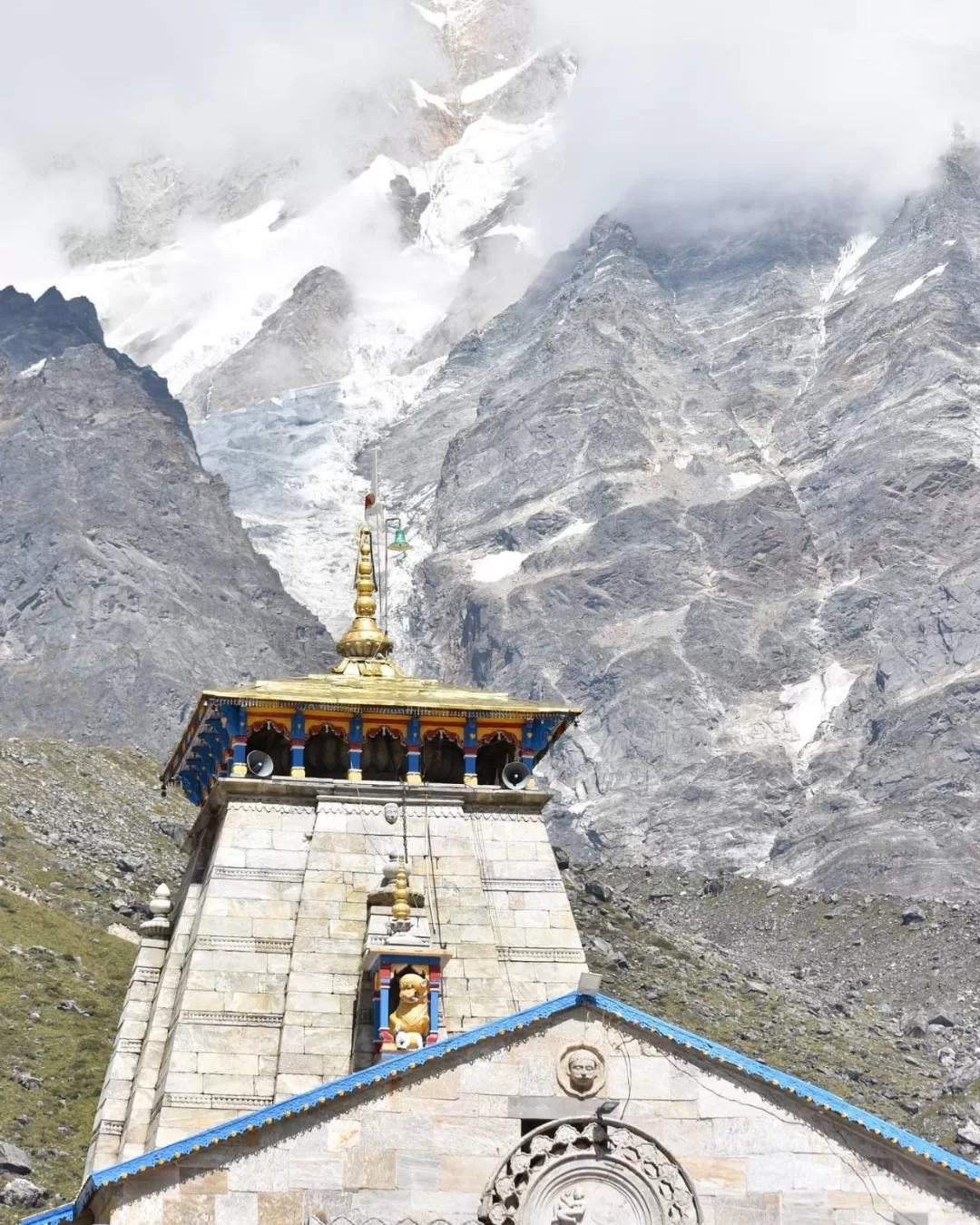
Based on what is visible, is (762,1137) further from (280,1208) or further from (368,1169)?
(280,1208)

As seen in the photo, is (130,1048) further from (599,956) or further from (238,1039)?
(599,956)

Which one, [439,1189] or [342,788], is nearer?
[439,1189]

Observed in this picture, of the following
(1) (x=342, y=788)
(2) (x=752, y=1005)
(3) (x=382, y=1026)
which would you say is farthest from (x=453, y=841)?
(2) (x=752, y=1005)

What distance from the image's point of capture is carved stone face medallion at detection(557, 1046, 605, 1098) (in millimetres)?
24672

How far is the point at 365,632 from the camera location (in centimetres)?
4194

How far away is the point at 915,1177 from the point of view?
24.4 meters

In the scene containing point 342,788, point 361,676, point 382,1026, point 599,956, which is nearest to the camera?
point 382,1026

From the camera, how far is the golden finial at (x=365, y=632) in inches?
1644

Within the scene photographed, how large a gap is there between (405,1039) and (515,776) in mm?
7011

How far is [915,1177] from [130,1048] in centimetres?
1323

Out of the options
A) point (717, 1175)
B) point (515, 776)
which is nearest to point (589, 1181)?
point (717, 1175)

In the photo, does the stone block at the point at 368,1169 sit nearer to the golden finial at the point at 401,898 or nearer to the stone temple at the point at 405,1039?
the stone temple at the point at 405,1039

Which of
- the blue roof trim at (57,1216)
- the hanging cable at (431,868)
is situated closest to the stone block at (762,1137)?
the blue roof trim at (57,1216)

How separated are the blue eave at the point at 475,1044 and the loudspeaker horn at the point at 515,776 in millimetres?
11468
